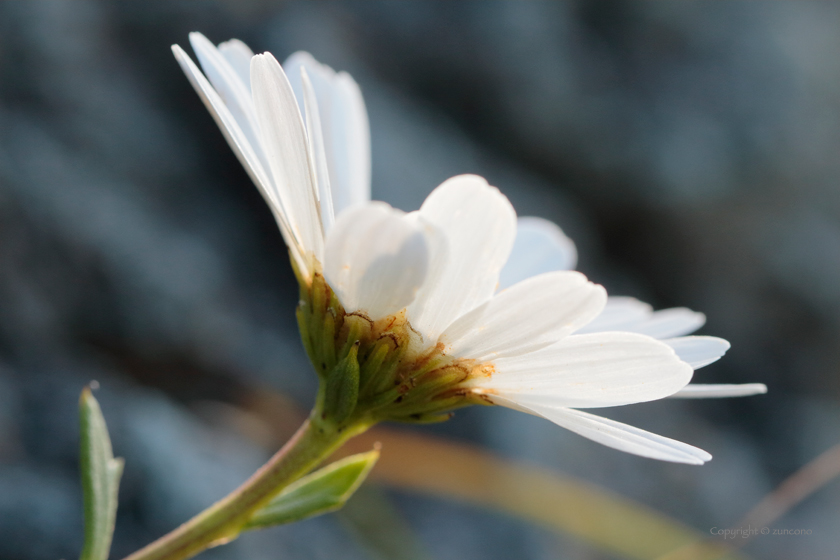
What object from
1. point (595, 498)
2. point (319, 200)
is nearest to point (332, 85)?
point (319, 200)

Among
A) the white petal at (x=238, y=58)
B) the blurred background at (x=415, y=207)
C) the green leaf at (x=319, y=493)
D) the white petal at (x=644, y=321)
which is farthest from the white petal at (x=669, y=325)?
the blurred background at (x=415, y=207)

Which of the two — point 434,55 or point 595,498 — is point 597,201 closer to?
point 434,55

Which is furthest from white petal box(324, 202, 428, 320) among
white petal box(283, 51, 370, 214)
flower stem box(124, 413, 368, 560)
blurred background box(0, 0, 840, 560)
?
blurred background box(0, 0, 840, 560)

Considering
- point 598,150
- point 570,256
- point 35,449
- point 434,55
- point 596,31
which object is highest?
point 596,31

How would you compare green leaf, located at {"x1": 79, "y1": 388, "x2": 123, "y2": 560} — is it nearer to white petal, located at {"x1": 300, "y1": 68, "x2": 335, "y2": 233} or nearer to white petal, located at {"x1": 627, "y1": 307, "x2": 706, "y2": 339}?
white petal, located at {"x1": 300, "y1": 68, "x2": 335, "y2": 233}

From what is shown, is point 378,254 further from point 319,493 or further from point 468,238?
point 319,493

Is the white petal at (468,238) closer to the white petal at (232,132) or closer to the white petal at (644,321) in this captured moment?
the white petal at (232,132)

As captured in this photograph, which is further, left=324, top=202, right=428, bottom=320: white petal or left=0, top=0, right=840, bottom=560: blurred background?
left=0, top=0, right=840, bottom=560: blurred background
